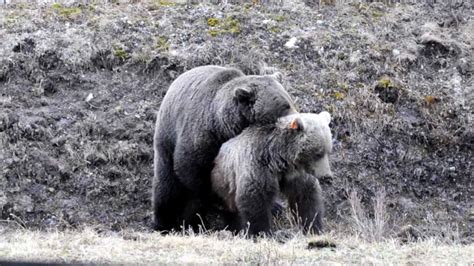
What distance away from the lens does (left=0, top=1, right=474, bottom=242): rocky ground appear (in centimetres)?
1340

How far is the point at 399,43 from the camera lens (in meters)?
16.2

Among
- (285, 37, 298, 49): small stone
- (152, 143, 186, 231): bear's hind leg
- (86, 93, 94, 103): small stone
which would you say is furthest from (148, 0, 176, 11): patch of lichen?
(152, 143, 186, 231): bear's hind leg

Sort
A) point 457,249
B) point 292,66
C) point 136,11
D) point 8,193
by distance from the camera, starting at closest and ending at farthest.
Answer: point 457,249
point 8,193
point 292,66
point 136,11

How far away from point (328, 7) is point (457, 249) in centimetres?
Result: 907

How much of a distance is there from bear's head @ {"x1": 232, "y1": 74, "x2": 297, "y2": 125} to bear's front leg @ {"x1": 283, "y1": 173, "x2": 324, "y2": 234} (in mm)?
773

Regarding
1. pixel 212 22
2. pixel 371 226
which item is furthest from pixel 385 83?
pixel 371 226

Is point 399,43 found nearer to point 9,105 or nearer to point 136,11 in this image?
point 136,11

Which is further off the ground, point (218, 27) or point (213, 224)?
point (218, 27)

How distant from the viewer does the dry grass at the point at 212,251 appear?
26.7 ft

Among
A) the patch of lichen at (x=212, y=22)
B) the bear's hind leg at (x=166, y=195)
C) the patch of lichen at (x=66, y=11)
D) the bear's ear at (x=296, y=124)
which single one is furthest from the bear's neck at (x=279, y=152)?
the patch of lichen at (x=66, y=11)

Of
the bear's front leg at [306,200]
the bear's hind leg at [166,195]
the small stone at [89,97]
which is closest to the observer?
the bear's front leg at [306,200]

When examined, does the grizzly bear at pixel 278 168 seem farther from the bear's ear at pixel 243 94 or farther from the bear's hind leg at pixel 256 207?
the bear's ear at pixel 243 94

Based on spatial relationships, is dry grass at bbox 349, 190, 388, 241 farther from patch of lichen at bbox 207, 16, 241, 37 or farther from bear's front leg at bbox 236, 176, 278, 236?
patch of lichen at bbox 207, 16, 241, 37

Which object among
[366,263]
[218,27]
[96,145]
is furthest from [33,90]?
[366,263]
